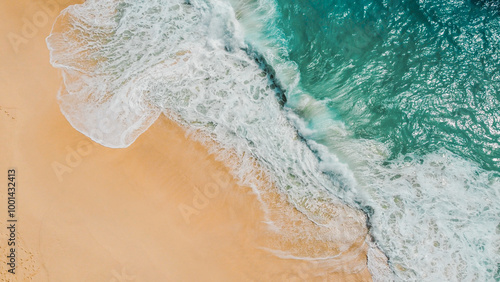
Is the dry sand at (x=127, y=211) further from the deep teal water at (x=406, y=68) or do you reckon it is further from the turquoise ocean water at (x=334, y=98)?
the deep teal water at (x=406, y=68)

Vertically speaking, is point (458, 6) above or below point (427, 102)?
above

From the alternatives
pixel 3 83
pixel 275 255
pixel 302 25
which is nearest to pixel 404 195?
pixel 275 255

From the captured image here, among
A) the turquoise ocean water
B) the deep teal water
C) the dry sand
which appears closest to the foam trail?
the turquoise ocean water

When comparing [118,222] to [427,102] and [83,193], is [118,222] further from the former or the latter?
[427,102]

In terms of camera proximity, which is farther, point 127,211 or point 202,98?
point 202,98

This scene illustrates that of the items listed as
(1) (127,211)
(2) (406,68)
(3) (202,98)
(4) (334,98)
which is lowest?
(1) (127,211)

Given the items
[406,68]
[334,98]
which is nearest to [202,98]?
[334,98]

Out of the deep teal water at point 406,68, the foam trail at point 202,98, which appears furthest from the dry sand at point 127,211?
the deep teal water at point 406,68

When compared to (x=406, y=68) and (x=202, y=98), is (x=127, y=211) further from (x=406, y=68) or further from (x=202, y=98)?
(x=406, y=68)
